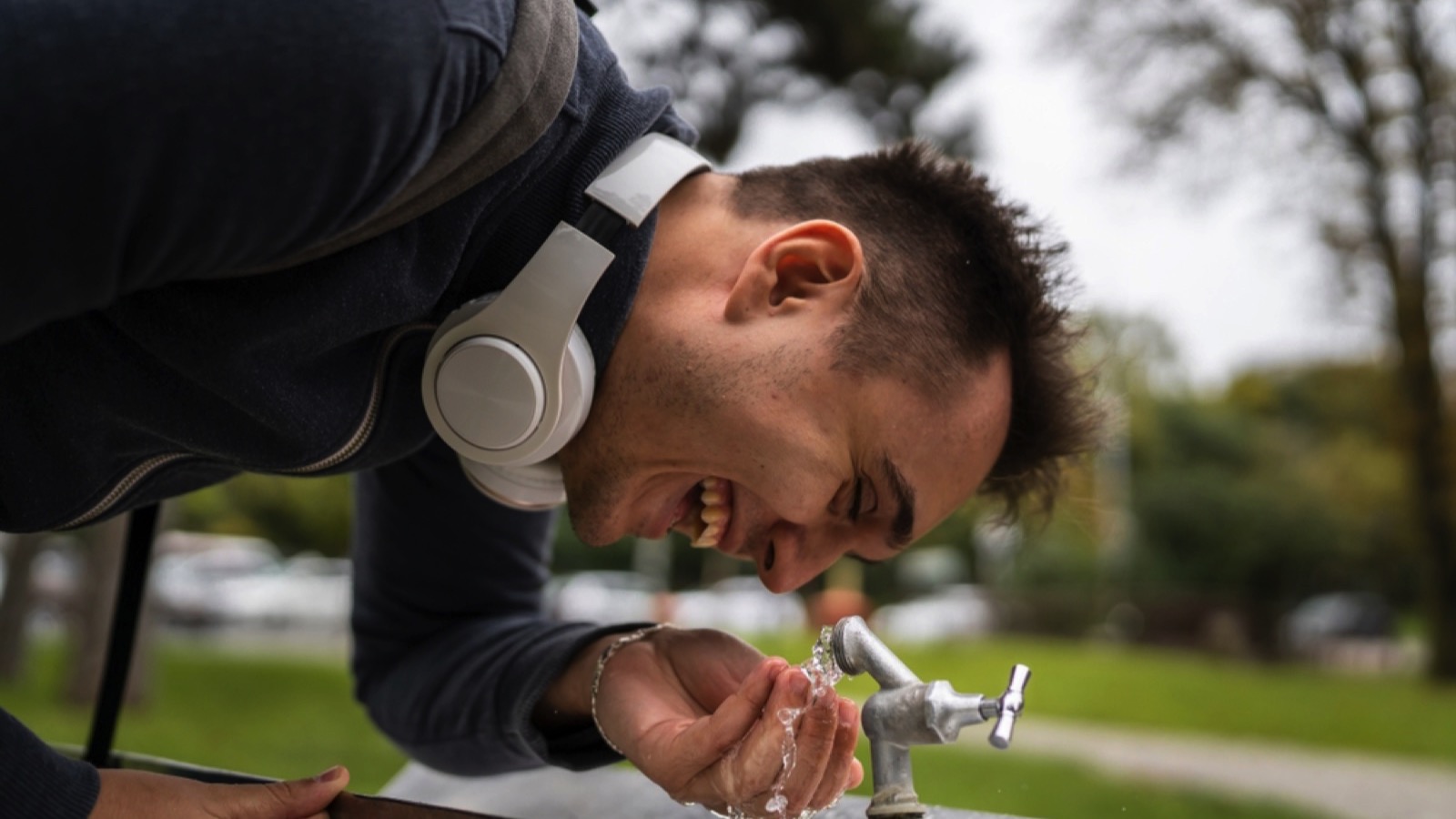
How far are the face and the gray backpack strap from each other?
211mm

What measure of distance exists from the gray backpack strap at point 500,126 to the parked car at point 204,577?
22.3ft

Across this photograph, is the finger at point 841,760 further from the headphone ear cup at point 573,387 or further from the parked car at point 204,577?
the parked car at point 204,577

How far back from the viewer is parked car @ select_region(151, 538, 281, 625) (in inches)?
350

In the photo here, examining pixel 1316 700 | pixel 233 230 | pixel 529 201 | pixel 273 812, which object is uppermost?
pixel 1316 700

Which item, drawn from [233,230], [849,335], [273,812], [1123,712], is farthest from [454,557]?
[1123,712]

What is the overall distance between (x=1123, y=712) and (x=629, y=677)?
3931mm

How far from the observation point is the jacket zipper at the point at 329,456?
1020 mm

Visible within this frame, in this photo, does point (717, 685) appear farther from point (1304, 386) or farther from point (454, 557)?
point (1304, 386)

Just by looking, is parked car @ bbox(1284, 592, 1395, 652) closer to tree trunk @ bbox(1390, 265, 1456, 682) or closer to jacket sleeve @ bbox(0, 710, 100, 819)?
tree trunk @ bbox(1390, 265, 1456, 682)

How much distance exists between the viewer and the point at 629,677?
3.78 feet

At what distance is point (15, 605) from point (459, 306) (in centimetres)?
495

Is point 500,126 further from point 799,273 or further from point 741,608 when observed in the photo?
point 741,608

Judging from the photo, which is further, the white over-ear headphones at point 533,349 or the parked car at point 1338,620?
the parked car at point 1338,620

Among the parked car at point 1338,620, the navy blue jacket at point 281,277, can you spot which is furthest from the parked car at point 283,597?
the parked car at point 1338,620
